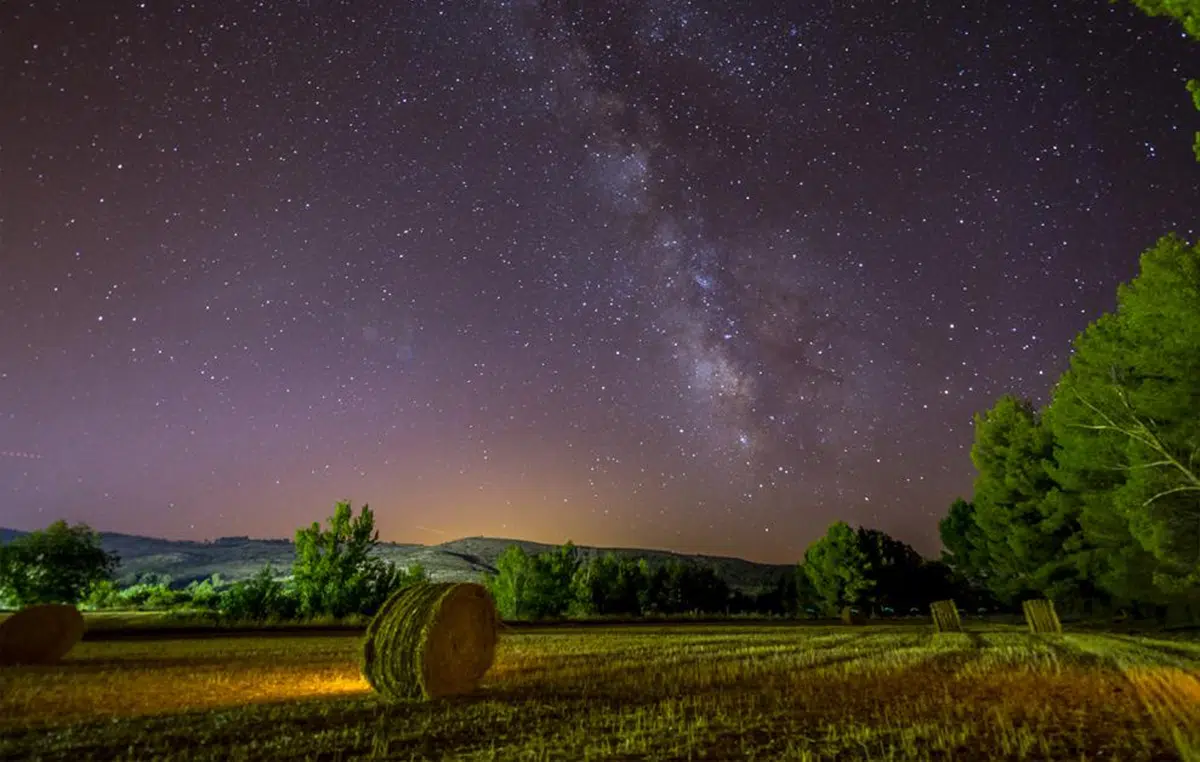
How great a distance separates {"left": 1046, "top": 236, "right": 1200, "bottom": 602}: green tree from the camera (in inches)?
925

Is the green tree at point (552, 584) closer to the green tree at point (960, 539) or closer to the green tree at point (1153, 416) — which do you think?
the green tree at point (960, 539)

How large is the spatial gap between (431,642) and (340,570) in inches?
1398

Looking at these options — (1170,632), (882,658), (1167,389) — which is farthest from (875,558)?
(882,658)

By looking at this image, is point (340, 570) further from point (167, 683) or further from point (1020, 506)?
point (1020, 506)

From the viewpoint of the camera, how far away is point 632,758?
303 inches

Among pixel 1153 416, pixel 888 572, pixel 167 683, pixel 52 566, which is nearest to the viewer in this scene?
pixel 167 683

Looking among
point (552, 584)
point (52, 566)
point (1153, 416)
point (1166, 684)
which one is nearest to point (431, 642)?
point (1166, 684)

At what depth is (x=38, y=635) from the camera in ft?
62.5

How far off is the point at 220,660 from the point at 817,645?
1777 centimetres

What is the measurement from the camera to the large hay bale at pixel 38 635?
18.9 meters

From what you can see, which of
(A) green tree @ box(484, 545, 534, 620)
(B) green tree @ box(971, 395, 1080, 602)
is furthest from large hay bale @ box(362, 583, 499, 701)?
(A) green tree @ box(484, 545, 534, 620)

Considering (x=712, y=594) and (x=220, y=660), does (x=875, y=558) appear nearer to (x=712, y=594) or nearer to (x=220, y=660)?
(x=712, y=594)

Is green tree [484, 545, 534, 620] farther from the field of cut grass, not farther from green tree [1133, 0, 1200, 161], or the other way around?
green tree [1133, 0, 1200, 161]

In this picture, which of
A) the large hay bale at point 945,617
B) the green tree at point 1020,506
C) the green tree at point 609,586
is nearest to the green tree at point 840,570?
the green tree at point 609,586
